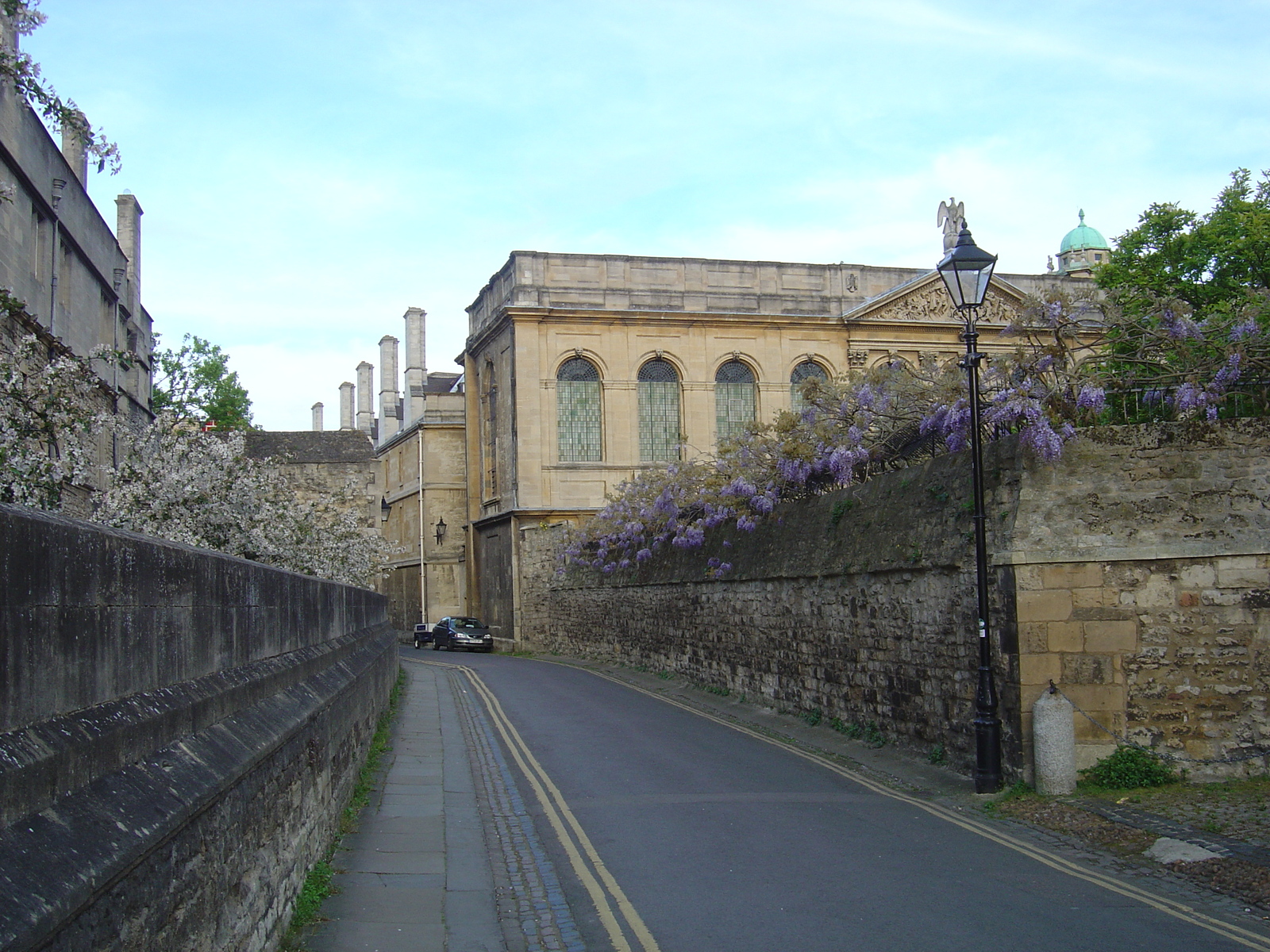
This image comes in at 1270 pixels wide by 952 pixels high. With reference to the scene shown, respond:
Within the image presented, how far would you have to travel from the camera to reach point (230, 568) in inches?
244

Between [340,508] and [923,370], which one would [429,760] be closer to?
[923,370]

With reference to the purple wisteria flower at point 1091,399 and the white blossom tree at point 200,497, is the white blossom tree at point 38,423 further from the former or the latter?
the purple wisteria flower at point 1091,399

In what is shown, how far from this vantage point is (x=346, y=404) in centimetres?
7750

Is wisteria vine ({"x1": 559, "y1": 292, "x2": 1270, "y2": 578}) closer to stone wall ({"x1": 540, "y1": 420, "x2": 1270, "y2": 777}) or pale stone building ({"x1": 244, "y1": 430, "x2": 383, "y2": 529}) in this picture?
stone wall ({"x1": 540, "y1": 420, "x2": 1270, "y2": 777})

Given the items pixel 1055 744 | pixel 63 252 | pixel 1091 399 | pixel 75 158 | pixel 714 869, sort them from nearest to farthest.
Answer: pixel 714 869 < pixel 1055 744 < pixel 1091 399 < pixel 63 252 < pixel 75 158

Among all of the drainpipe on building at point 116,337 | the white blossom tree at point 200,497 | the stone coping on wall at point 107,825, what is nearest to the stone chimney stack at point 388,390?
the drainpipe on building at point 116,337

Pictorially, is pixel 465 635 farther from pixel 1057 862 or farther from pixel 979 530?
pixel 1057 862

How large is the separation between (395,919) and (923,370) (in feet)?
37.6

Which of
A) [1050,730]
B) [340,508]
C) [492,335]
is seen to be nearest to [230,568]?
[1050,730]

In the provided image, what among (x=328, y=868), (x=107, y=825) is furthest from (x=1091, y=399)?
(x=107, y=825)

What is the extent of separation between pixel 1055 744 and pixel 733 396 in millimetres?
34616

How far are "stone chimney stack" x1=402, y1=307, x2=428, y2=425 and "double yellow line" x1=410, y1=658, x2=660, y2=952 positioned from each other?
4473 cm

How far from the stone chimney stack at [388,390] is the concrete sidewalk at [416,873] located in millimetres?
54047

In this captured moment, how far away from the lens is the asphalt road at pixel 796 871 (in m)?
7.07
